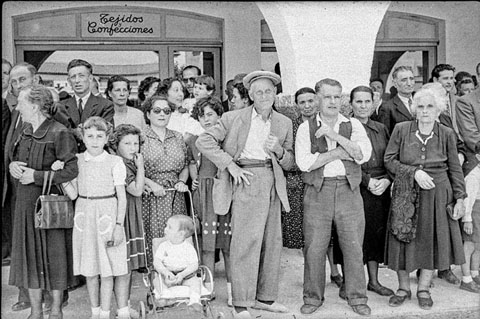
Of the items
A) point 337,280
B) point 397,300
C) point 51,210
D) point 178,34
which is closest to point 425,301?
point 397,300

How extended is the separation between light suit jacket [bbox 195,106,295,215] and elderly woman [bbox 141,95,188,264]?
0.33 m

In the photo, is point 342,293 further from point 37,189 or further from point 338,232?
point 37,189

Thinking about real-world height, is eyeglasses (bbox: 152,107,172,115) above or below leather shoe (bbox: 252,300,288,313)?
above

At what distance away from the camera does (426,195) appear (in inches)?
216

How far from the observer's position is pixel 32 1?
8891 millimetres

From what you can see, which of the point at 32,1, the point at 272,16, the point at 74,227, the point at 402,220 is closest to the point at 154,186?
the point at 74,227

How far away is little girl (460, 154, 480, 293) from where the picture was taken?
586cm

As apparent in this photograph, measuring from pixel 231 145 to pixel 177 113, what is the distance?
123cm

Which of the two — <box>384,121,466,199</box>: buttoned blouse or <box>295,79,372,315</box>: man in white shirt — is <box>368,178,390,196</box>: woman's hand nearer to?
<box>384,121,466,199</box>: buttoned blouse

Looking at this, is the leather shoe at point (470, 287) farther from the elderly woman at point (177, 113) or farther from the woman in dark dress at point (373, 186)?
the elderly woman at point (177, 113)

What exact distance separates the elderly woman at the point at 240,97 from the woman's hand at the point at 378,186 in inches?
50.4

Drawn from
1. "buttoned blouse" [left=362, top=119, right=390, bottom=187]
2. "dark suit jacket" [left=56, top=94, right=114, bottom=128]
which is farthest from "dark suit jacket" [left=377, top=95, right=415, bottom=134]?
"dark suit jacket" [left=56, top=94, right=114, bottom=128]

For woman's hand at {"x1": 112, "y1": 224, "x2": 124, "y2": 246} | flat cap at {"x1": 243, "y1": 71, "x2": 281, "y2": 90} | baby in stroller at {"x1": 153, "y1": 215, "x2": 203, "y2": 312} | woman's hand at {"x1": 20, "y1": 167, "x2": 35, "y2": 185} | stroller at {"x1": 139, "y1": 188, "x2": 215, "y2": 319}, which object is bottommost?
stroller at {"x1": 139, "y1": 188, "x2": 215, "y2": 319}

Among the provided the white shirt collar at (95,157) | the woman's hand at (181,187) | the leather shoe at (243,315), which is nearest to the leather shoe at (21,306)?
the white shirt collar at (95,157)
